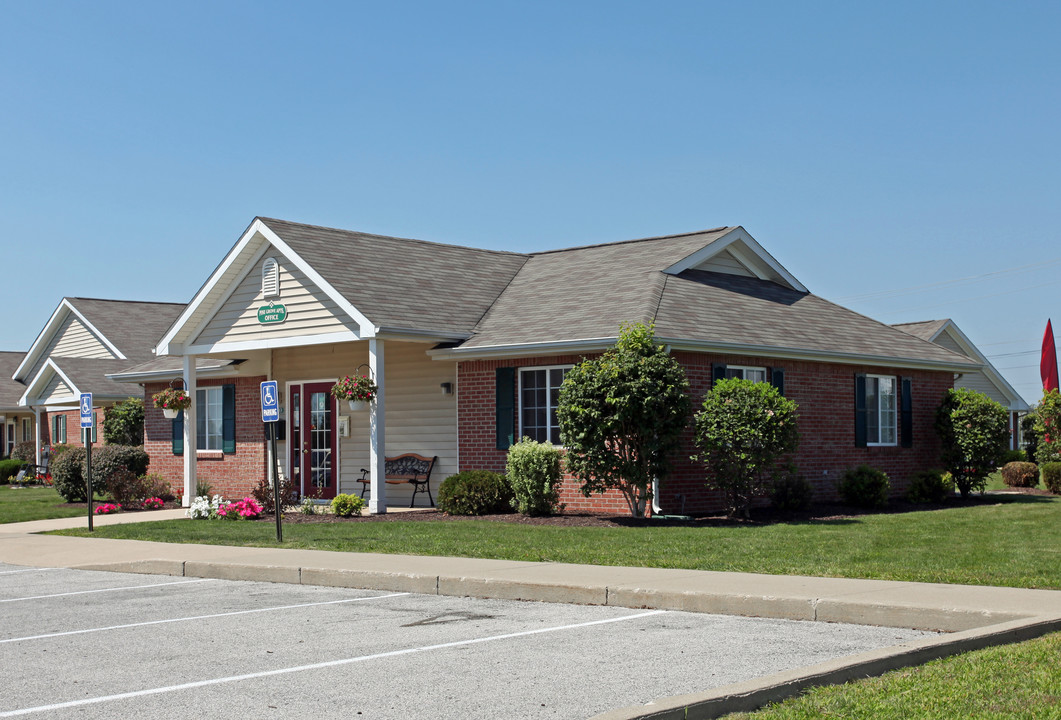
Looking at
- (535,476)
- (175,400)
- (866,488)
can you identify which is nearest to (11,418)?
(175,400)

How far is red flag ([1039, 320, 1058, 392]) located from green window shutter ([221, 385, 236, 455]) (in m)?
22.1

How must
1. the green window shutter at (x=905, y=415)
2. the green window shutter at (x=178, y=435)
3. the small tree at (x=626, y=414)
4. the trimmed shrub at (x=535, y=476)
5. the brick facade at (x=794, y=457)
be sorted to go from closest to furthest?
the small tree at (x=626, y=414), the trimmed shrub at (x=535, y=476), the brick facade at (x=794, y=457), the green window shutter at (x=905, y=415), the green window shutter at (x=178, y=435)

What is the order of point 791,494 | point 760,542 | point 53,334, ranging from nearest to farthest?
point 760,542 < point 791,494 < point 53,334

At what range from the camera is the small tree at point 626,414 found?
1802 cm

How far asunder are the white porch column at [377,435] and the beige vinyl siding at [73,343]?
2456 centimetres

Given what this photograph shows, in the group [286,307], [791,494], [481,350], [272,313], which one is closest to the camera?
[791,494]

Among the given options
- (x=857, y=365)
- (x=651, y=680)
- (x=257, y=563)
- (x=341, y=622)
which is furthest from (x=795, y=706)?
(x=857, y=365)

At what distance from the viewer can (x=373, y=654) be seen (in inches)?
330

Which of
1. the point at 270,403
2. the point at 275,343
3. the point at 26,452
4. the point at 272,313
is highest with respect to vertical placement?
the point at 272,313

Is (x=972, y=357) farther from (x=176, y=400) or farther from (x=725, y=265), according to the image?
(x=176, y=400)

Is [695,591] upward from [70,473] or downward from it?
downward

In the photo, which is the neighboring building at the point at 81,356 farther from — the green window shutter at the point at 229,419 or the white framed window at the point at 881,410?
the white framed window at the point at 881,410

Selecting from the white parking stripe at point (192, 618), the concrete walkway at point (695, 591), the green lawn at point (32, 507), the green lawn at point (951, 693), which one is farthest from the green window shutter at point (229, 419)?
the green lawn at point (951, 693)

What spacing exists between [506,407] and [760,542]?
23.2 ft
